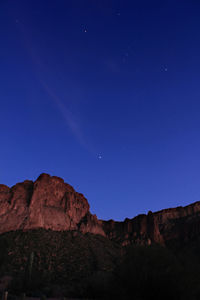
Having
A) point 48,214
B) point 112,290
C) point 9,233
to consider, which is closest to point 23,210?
point 48,214

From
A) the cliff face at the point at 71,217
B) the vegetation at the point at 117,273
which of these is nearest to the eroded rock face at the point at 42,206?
the cliff face at the point at 71,217

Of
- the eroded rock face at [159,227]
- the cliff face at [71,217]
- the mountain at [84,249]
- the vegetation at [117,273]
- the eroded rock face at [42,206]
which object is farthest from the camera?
the eroded rock face at [159,227]

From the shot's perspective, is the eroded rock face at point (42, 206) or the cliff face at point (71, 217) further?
the cliff face at point (71, 217)

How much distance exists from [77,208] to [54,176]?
1598cm

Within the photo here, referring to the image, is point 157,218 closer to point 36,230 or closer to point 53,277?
point 36,230

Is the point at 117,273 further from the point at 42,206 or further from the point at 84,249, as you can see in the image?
the point at 42,206

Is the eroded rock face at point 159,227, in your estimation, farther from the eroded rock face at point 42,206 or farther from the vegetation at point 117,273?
the vegetation at point 117,273

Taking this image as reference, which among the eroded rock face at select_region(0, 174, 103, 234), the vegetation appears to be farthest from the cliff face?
the vegetation

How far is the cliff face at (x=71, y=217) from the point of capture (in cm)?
7869

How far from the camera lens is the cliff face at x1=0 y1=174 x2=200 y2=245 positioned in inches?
3098

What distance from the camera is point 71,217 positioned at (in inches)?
3625

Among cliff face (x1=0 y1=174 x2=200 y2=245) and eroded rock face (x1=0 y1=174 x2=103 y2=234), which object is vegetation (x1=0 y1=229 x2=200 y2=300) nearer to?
eroded rock face (x1=0 y1=174 x2=103 y2=234)

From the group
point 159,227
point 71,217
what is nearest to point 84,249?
point 71,217

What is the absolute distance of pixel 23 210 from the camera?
262 ft
